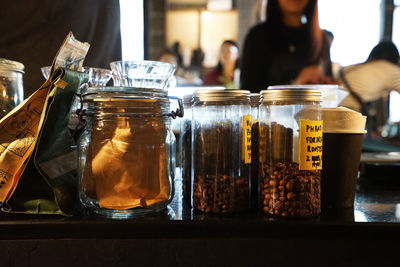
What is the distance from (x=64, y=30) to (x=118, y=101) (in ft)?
2.19

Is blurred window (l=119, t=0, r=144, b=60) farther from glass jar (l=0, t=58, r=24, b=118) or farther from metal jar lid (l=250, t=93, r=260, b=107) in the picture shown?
metal jar lid (l=250, t=93, r=260, b=107)

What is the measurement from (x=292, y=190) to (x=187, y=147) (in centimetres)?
26

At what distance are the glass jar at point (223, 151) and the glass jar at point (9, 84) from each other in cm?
41

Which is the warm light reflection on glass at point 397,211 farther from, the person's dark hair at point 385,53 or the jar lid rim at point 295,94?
the person's dark hair at point 385,53

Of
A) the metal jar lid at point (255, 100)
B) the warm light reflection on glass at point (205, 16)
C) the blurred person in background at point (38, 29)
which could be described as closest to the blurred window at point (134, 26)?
the blurred person in background at point (38, 29)

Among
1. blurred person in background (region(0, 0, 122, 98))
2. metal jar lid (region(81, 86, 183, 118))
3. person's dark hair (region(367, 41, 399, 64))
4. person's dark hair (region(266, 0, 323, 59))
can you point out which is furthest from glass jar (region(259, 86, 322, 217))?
person's dark hair (region(266, 0, 323, 59))

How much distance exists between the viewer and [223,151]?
70 cm

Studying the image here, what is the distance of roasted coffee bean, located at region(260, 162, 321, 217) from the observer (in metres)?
0.67

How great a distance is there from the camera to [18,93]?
0.84m

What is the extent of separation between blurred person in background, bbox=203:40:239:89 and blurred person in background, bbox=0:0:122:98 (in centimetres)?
287

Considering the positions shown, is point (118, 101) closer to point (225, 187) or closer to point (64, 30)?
point (225, 187)

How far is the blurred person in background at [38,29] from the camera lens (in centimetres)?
114

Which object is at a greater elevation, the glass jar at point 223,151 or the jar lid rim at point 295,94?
the jar lid rim at point 295,94

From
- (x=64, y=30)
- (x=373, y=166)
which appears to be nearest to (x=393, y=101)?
(x=373, y=166)
